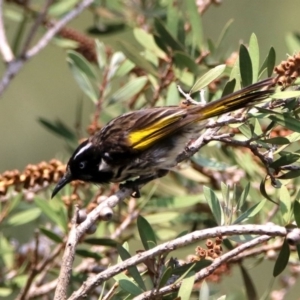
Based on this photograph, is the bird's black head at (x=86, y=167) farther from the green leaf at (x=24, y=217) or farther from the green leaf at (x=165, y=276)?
the green leaf at (x=165, y=276)

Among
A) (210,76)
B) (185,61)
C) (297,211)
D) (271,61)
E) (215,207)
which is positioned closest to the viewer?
(297,211)

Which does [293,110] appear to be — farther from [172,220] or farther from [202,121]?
[172,220]

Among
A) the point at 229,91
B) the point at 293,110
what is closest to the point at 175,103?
the point at 229,91

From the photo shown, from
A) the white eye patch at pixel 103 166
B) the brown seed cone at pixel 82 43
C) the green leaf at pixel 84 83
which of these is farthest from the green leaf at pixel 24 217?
the brown seed cone at pixel 82 43

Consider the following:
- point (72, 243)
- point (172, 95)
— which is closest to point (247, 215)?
point (72, 243)

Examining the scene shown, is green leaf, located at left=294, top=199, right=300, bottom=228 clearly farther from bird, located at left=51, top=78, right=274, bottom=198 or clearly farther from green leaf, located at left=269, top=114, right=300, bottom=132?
bird, located at left=51, top=78, right=274, bottom=198

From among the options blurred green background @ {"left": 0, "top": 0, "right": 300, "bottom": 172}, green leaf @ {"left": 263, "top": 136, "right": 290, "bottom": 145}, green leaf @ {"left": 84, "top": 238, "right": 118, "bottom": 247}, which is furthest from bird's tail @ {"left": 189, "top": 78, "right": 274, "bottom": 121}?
blurred green background @ {"left": 0, "top": 0, "right": 300, "bottom": 172}

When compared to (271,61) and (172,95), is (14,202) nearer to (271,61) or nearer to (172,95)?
(172,95)
